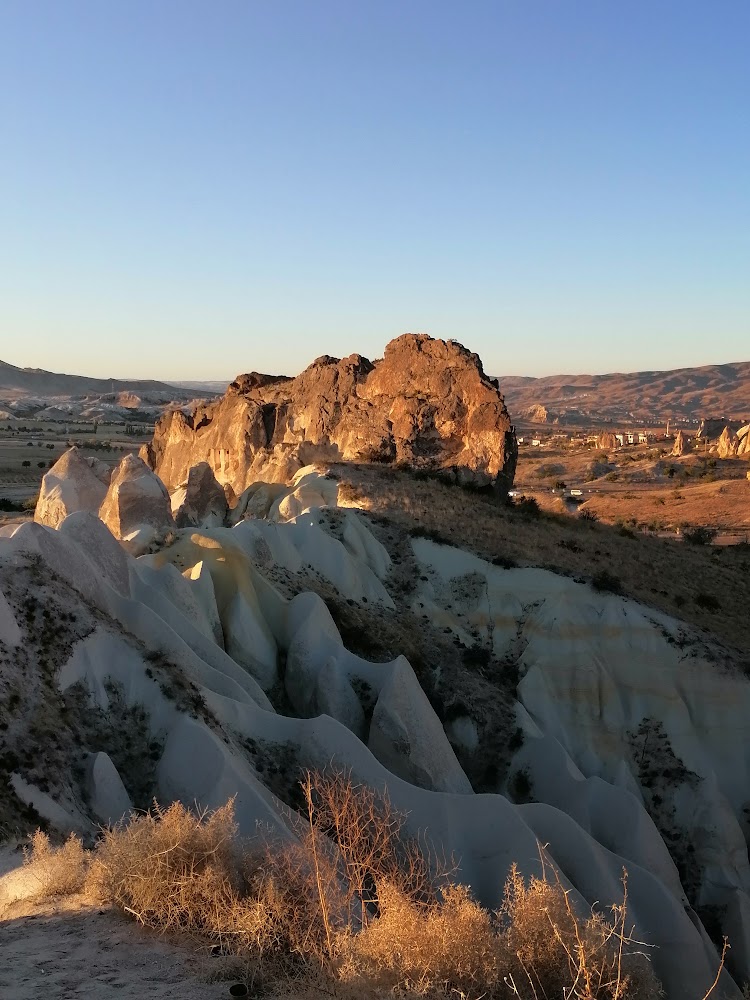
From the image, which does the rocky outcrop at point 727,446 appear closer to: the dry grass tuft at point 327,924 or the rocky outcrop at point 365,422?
the rocky outcrop at point 365,422

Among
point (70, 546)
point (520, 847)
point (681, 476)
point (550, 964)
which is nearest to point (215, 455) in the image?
point (70, 546)

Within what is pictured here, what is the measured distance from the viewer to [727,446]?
7419 centimetres

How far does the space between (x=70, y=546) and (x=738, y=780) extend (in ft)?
49.2

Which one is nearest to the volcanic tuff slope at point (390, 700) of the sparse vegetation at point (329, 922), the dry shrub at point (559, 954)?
the sparse vegetation at point (329, 922)

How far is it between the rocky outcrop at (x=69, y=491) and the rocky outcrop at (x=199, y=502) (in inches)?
166

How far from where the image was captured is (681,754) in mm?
18188

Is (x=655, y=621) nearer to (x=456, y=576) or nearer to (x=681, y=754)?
(x=681, y=754)

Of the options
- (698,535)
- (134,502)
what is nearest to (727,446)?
(698,535)

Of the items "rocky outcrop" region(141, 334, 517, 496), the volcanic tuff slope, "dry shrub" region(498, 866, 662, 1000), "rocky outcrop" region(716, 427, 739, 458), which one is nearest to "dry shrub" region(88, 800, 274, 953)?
"dry shrub" region(498, 866, 662, 1000)

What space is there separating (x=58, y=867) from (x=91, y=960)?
1236mm

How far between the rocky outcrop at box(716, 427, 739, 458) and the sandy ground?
73998mm

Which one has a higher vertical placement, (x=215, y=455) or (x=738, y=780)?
(x=215, y=455)

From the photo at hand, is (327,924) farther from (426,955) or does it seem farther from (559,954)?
(559,954)

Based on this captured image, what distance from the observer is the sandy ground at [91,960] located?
5609 mm
